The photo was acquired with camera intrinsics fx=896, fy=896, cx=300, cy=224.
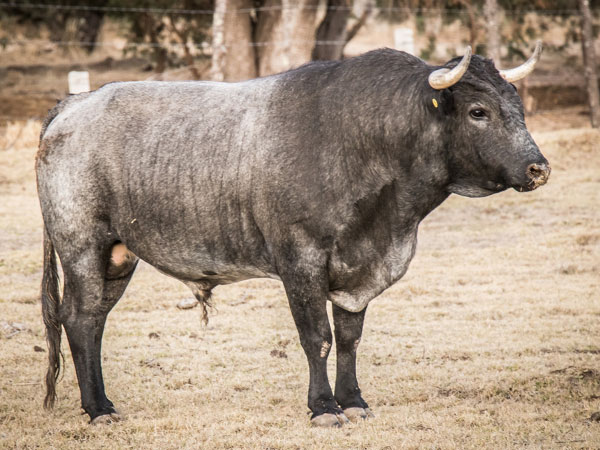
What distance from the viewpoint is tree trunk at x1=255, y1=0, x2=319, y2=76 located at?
663 inches

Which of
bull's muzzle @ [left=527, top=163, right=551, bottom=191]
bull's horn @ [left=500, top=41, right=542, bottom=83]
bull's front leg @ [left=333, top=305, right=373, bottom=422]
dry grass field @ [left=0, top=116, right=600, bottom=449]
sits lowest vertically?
dry grass field @ [left=0, top=116, right=600, bottom=449]

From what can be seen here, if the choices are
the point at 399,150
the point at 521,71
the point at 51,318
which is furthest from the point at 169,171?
the point at 521,71

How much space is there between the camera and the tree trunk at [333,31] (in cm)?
2014

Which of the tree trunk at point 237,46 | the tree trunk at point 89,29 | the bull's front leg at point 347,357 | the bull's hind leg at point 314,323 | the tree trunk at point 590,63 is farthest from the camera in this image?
the tree trunk at point 89,29

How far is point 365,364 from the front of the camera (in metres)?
6.77

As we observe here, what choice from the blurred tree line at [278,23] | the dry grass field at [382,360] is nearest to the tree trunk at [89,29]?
the blurred tree line at [278,23]

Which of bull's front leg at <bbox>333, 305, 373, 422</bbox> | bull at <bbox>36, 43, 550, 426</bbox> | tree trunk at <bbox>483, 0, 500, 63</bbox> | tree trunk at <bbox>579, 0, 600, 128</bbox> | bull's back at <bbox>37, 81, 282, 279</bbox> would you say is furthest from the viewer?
tree trunk at <bbox>579, 0, 600, 128</bbox>

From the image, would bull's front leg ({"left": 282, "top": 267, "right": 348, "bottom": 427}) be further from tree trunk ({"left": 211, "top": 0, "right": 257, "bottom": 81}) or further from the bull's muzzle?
tree trunk ({"left": 211, "top": 0, "right": 257, "bottom": 81})

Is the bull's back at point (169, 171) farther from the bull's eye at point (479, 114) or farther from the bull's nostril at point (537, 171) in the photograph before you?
the bull's nostril at point (537, 171)

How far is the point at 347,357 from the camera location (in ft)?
18.8

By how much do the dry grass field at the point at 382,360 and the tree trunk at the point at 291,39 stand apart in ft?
21.5

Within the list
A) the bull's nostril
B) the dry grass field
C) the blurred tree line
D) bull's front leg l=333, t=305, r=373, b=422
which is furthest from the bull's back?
the blurred tree line

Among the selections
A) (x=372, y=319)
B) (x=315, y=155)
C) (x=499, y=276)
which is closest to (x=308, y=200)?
(x=315, y=155)

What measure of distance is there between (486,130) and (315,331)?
1.55 m
